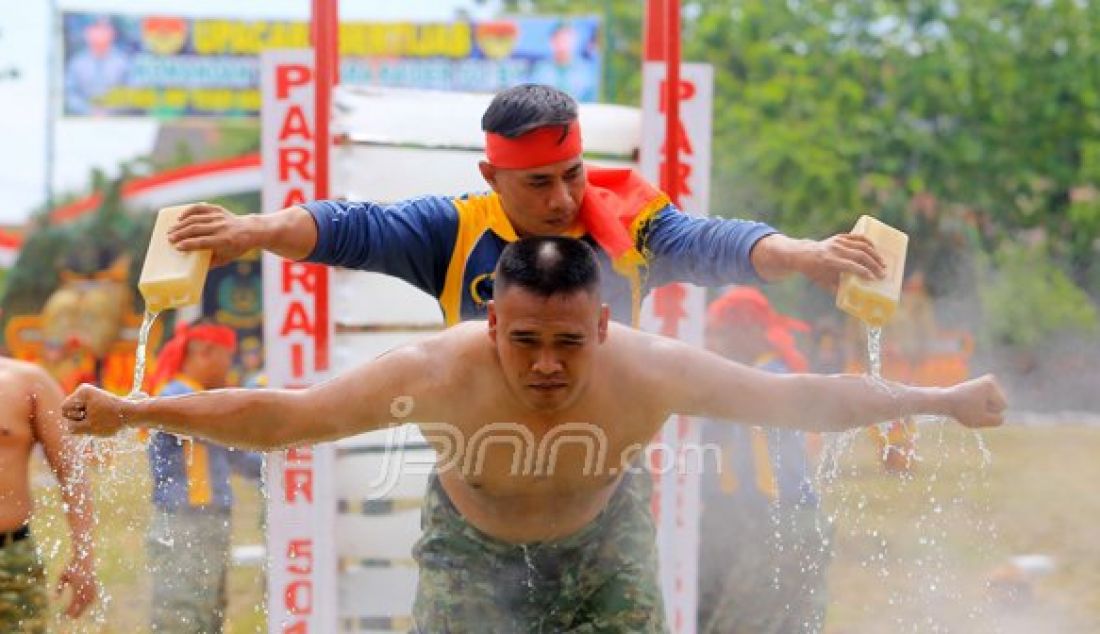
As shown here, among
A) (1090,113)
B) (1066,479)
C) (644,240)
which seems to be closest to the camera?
(644,240)

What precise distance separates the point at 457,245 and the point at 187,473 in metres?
2.55

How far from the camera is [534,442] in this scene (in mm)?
Answer: 3762

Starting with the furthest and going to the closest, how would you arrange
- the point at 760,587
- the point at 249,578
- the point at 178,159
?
1. the point at 178,159
2. the point at 249,578
3. the point at 760,587

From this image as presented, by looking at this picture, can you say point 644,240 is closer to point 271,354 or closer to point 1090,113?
point 271,354

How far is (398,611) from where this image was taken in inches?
228

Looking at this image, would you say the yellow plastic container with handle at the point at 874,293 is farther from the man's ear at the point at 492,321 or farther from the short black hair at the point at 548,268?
the man's ear at the point at 492,321

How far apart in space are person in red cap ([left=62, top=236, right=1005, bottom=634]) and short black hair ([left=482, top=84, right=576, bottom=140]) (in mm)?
511

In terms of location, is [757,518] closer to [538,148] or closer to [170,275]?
[538,148]

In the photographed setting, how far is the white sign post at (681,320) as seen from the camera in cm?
566

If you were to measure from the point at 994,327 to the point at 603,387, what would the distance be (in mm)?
11814

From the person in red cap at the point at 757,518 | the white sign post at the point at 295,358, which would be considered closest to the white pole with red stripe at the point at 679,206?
the person in red cap at the point at 757,518

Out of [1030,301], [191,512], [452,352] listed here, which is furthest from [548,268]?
[1030,301]

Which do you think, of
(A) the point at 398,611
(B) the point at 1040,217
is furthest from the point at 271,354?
(B) the point at 1040,217

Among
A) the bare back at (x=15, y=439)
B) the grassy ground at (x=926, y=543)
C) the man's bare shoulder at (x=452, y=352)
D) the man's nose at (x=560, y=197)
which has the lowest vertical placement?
the grassy ground at (x=926, y=543)
